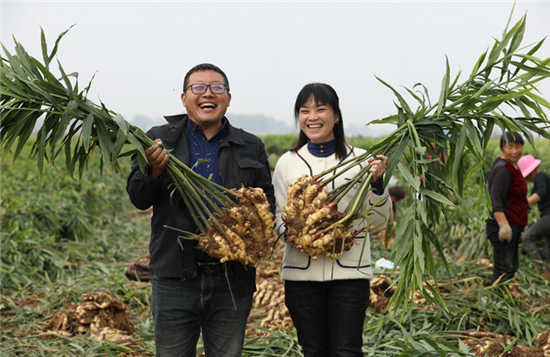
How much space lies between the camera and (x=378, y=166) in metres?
2.20

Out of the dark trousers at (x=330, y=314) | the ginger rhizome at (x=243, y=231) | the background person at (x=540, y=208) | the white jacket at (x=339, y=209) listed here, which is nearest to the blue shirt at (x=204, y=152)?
the ginger rhizome at (x=243, y=231)

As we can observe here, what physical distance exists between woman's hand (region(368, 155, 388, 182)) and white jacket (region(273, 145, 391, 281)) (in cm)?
13

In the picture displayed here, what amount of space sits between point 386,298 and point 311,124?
2.44 meters

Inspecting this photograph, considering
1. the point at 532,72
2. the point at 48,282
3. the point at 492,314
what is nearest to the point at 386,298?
the point at 492,314

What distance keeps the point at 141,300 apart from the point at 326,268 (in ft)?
8.97

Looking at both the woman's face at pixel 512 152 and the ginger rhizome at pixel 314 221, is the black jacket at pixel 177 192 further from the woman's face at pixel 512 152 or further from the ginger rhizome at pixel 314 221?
the woman's face at pixel 512 152

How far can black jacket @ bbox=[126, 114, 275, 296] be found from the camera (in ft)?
6.86

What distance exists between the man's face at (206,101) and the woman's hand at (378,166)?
840mm

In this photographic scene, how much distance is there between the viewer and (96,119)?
80.4 inches

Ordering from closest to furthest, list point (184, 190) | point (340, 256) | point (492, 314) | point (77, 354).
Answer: point (184, 190) → point (340, 256) → point (77, 354) → point (492, 314)

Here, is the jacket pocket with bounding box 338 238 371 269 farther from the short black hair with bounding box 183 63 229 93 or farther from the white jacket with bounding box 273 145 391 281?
the short black hair with bounding box 183 63 229 93

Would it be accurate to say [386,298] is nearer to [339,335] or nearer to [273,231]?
[339,335]

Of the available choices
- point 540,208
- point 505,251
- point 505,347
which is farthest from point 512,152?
point 505,347

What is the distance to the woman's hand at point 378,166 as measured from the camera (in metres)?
2.20
